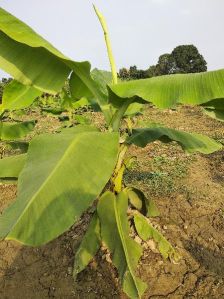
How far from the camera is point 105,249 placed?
3.31m

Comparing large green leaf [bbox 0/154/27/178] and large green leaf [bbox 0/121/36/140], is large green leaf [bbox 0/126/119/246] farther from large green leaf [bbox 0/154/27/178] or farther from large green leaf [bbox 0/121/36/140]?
large green leaf [bbox 0/121/36/140]

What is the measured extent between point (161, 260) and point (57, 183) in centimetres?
161

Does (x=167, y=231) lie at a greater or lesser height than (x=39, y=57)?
lesser

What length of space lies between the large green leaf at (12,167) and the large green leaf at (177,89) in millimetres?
1029

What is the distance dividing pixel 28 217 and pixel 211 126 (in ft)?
22.9

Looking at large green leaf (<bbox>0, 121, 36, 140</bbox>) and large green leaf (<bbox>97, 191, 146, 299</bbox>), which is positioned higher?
large green leaf (<bbox>0, 121, 36, 140</bbox>)

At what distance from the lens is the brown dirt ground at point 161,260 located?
2904 mm

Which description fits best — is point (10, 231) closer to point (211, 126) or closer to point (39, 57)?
point (39, 57)

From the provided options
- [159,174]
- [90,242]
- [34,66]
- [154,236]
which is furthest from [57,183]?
[159,174]

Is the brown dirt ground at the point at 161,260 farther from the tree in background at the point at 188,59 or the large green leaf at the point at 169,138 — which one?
the tree in background at the point at 188,59

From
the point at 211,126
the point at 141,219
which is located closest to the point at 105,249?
the point at 141,219

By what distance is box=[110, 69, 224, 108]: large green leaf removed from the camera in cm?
200

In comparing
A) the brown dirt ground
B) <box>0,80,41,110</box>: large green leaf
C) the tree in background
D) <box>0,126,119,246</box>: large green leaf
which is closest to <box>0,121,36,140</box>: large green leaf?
<box>0,80,41,110</box>: large green leaf

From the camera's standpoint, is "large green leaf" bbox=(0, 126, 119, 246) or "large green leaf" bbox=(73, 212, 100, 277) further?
"large green leaf" bbox=(73, 212, 100, 277)
